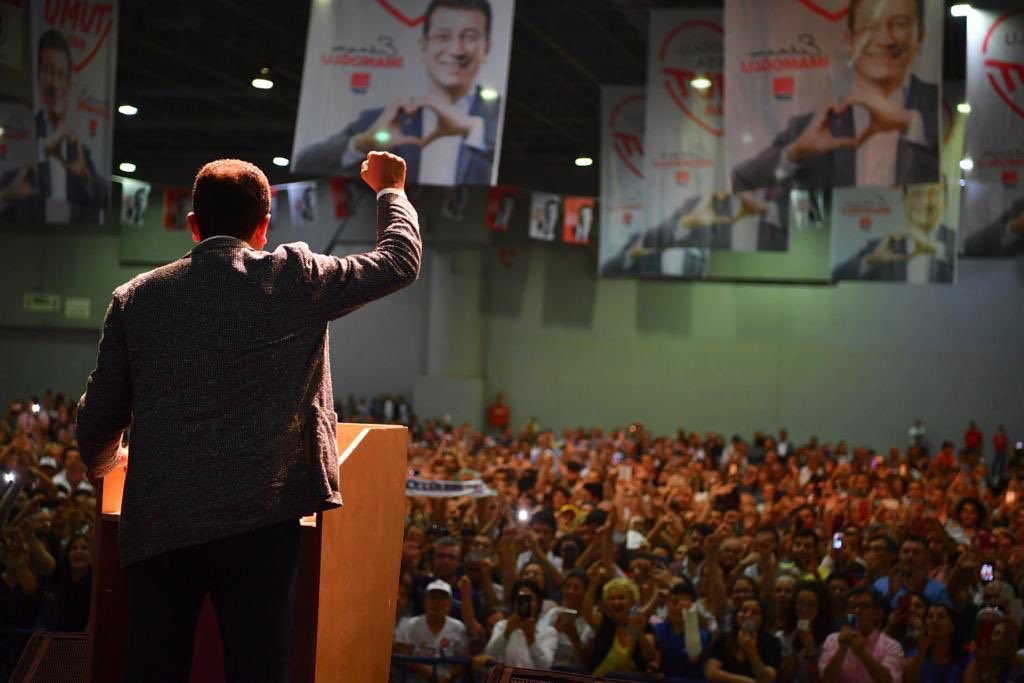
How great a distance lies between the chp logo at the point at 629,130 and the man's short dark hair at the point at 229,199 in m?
16.1

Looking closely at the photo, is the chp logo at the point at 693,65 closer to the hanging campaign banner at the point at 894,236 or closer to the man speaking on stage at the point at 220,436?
the hanging campaign banner at the point at 894,236

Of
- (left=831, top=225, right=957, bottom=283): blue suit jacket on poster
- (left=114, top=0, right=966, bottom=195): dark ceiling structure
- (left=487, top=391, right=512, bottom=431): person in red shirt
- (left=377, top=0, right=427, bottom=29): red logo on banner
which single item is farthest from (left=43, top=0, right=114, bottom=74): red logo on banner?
(left=487, top=391, right=512, bottom=431): person in red shirt

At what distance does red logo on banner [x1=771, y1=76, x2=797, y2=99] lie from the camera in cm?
1034

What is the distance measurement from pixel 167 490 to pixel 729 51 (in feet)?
29.8

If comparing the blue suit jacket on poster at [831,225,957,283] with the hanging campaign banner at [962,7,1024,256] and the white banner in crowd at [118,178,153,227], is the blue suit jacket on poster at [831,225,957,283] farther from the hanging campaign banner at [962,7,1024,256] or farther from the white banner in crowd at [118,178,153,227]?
the white banner in crowd at [118,178,153,227]

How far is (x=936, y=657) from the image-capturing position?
641 cm

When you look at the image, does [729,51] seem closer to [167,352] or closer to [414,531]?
[414,531]

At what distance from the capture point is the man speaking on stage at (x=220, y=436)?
2336mm

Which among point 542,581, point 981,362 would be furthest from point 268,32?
point 981,362

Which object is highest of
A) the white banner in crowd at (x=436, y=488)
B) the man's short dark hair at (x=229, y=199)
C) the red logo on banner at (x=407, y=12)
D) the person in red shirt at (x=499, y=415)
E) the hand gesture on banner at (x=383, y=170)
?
the red logo on banner at (x=407, y=12)

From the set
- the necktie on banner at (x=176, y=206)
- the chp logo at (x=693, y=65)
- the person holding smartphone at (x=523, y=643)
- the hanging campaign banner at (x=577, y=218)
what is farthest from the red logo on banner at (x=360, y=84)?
the necktie on banner at (x=176, y=206)

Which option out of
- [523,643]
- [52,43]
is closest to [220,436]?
[523,643]

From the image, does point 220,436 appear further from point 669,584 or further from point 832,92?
point 832,92

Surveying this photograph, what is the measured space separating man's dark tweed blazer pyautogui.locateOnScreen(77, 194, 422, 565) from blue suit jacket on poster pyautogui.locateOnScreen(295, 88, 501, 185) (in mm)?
7807
